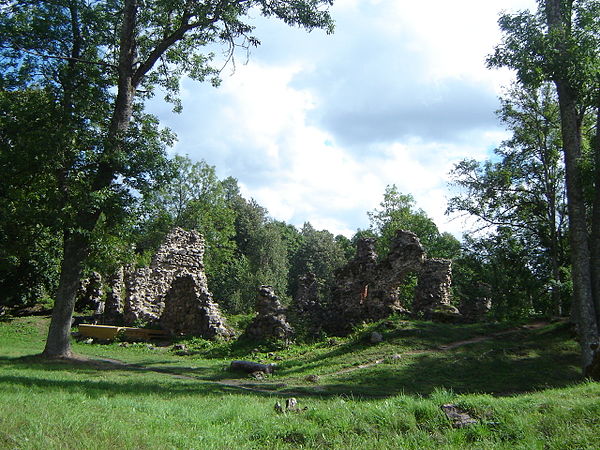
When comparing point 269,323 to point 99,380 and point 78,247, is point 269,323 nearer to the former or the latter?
point 78,247

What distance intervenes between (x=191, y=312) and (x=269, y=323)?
188 inches

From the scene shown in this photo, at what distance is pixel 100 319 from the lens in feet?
80.7

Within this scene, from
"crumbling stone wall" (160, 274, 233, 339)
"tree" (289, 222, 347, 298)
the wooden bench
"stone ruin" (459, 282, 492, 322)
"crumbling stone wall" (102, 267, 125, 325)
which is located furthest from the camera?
"tree" (289, 222, 347, 298)

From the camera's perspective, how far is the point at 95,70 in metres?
15.6

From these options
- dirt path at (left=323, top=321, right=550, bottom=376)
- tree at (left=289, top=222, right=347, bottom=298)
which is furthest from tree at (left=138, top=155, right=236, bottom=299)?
dirt path at (left=323, top=321, right=550, bottom=376)

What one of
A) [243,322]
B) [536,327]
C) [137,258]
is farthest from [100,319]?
[536,327]

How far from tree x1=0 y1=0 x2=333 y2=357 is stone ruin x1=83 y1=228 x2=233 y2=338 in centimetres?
739

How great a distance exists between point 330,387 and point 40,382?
5.81 metres

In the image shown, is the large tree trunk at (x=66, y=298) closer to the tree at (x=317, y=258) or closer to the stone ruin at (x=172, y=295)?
the stone ruin at (x=172, y=295)

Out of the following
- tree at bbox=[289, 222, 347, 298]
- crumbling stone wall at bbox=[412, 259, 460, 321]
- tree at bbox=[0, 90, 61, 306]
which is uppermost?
tree at bbox=[289, 222, 347, 298]

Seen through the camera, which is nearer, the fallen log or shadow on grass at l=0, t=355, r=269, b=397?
shadow on grass at l=0, t=355, r=269, b=397

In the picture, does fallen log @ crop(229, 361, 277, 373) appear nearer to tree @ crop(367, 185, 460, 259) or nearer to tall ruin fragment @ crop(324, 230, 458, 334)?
tall ruin fragment @ crop(324, 230, 458, 334)

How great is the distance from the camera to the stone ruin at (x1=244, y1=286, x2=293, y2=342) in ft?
59.5

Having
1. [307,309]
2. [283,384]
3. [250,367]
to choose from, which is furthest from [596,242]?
[307,309]
